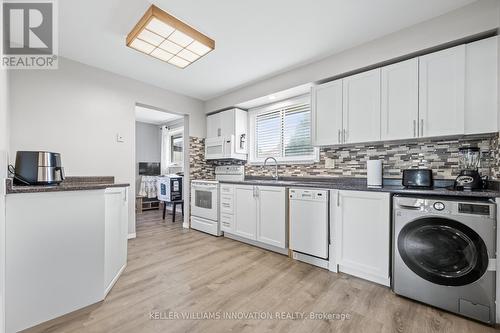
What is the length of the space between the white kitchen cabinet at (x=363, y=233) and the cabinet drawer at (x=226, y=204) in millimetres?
1618

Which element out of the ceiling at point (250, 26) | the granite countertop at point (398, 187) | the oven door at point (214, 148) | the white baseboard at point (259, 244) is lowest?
the white baseboard at point (259, 244)

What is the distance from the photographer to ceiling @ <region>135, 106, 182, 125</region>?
5.41 meters

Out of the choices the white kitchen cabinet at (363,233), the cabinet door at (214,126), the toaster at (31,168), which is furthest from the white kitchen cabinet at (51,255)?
the cabinet door at (214,126)

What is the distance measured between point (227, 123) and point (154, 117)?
300cm

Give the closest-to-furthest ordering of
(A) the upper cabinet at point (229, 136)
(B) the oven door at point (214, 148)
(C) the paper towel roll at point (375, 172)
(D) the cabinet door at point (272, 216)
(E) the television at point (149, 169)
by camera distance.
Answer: (C) the paper towel roll at point (375, 172), (D) the cabinet door at point (272, 216), (A) the upper cabinet at point (229, 136), (B) the oven door at point (214, 148), (E) the television at point (149, 169)

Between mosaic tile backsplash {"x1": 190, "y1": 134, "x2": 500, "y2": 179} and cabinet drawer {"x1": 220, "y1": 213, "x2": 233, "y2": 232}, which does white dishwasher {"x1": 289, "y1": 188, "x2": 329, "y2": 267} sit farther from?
cabinet drawer {"x1": 220, "y1": 213, "x2": 233, "y2": 232}

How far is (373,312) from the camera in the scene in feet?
5.29

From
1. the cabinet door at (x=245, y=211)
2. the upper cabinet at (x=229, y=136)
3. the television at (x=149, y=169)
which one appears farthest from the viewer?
the television at (x=149, y=169)

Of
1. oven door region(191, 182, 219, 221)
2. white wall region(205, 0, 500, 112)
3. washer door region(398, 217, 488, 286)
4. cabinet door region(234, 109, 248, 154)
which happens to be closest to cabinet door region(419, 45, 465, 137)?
white wall region(205, 0, 500, 112)

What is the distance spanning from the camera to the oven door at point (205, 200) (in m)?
3.59

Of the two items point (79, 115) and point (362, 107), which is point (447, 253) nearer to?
point (362, 107)

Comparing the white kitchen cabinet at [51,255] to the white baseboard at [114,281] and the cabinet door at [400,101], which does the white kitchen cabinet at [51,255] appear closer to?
the white baseboard at [114,281]

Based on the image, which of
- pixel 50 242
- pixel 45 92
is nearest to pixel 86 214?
pixel 50 242

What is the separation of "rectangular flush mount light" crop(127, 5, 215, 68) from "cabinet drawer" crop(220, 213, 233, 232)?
2284 mm
